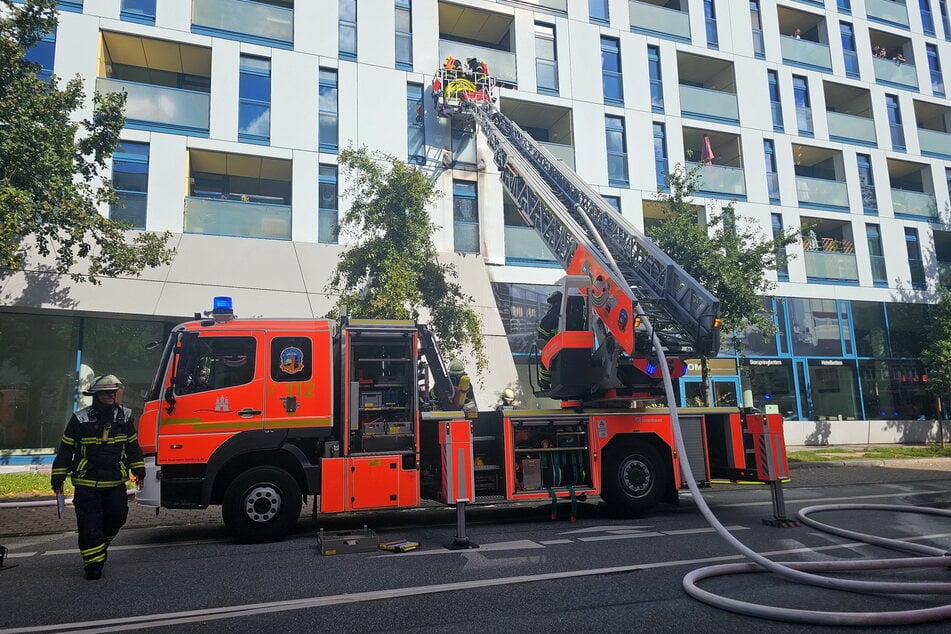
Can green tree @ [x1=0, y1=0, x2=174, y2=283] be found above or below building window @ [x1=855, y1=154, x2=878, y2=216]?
below

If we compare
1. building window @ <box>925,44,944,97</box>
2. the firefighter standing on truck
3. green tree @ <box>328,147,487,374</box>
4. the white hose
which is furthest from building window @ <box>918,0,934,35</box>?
the firefighter standing on truck

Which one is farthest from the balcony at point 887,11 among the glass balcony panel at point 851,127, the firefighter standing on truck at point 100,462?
the firefighter standing on truck at point 100,462

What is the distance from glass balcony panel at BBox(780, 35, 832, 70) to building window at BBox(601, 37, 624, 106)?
7.64 meters

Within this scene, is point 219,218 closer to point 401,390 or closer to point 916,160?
point 401,390

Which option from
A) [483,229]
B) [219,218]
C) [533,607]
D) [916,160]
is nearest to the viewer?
[533,607]

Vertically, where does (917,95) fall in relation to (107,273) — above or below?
above

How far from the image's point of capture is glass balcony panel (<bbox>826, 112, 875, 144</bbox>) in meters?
25.2

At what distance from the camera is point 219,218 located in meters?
15.9

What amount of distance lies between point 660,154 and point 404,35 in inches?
357

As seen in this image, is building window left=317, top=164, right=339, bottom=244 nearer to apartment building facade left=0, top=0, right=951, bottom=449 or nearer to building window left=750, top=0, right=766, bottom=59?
apartment building facade left=0, top=0, right=951, bottom=449

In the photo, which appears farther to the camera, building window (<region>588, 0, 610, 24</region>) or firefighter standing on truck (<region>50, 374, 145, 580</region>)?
building window (<region>588, 0, 610, 24</region>)

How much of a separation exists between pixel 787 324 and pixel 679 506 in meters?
14.8

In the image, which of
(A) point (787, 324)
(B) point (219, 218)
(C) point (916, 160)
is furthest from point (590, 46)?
(C) point (916, 160)

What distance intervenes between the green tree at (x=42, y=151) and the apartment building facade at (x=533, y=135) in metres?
1.80
